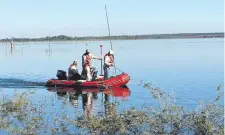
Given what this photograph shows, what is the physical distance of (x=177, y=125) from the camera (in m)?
7.56

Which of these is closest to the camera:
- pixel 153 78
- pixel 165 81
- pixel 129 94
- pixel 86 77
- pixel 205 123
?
pixel 205 123

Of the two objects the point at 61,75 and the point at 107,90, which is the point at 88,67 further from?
the point at 61,75

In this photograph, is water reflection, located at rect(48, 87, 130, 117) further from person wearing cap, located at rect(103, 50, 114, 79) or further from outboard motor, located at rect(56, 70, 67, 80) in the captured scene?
person wearing cap, located at rect(103, 50, 114, 79)

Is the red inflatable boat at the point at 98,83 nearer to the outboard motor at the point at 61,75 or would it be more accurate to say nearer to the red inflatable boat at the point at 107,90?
the red inflatable boat at the point at 107,90

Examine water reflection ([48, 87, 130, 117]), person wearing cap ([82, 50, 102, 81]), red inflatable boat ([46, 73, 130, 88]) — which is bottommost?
water reflection ([48, 87, 130, 117])

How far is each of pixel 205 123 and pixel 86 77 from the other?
1527 centimetres

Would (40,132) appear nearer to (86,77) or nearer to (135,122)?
(135,122)

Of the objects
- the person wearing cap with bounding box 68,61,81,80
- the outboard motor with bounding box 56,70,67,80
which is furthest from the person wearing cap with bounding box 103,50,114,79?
the outboard motor with bounding box 56,70,67,80

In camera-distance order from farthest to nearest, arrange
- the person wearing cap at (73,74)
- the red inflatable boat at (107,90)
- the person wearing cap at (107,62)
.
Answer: the person wearing cap at (73,74), the person wearing cap at (107,62), the red inflatable boat at (107,90)

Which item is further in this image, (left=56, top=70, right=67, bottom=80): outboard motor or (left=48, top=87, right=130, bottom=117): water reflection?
(left=56, top=70, right=67, bottom=80): outboard motor

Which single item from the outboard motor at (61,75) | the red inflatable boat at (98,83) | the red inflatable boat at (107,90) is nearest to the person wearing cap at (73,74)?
the red inflatable boat at (98,83)

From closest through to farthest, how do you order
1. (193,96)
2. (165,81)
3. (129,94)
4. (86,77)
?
(193,96)
(129,94)
(86,77)
(165,81)

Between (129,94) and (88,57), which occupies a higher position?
(88,57)

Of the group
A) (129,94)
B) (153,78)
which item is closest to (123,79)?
(129,94)
